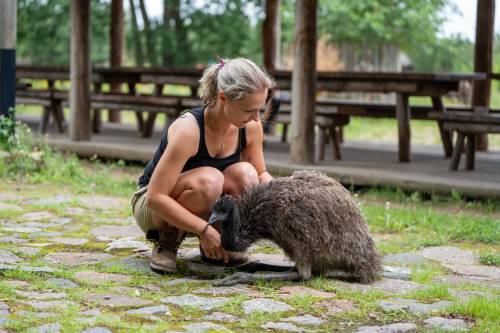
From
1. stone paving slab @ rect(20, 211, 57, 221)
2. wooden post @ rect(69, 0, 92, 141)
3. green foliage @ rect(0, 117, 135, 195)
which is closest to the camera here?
stone paving slab @ rect(20, 211, 57, 221)

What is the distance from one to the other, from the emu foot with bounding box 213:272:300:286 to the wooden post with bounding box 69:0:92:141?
6.18 metres

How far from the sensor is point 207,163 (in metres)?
4.81

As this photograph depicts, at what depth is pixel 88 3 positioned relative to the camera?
10156 mm

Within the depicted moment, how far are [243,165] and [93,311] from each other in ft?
4.33

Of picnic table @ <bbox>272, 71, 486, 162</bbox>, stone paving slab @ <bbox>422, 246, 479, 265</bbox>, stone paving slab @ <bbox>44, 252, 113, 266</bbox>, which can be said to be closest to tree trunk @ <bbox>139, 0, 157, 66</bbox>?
picnic table @ <bbox>272, 71, 486, 162</bbox>

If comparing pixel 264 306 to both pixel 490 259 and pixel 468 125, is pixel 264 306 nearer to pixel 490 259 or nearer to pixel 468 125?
pixel 490 259

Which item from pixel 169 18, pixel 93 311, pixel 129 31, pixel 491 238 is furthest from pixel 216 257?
→ pixel 129 31

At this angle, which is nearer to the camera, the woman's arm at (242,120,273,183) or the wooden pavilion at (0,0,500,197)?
the woman's arm at (242,120,273,183)

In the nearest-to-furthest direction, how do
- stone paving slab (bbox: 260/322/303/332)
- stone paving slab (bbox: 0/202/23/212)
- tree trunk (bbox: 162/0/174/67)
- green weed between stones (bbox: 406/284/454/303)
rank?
1. stone paving slab (bbox: 260/322/303/332)
2. green weed between stones (bbox: 406/284/454/303)
3. stone paving slab (bbox: 0/202/23/212)
4. tree trunk (bbox: 162/0/174/67)

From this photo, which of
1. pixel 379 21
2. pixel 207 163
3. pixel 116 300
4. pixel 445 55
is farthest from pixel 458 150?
pixel 445 55

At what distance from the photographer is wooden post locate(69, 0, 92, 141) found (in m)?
10.1

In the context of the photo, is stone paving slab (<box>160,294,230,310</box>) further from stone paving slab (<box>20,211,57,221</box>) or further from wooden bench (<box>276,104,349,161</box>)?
wooden bench (<box>276,104,349,161</box>)

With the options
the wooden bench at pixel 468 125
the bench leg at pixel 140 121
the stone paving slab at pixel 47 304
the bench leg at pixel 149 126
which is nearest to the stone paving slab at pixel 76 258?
the stone paving slab at pixel 47 304

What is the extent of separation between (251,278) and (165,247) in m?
0.58
